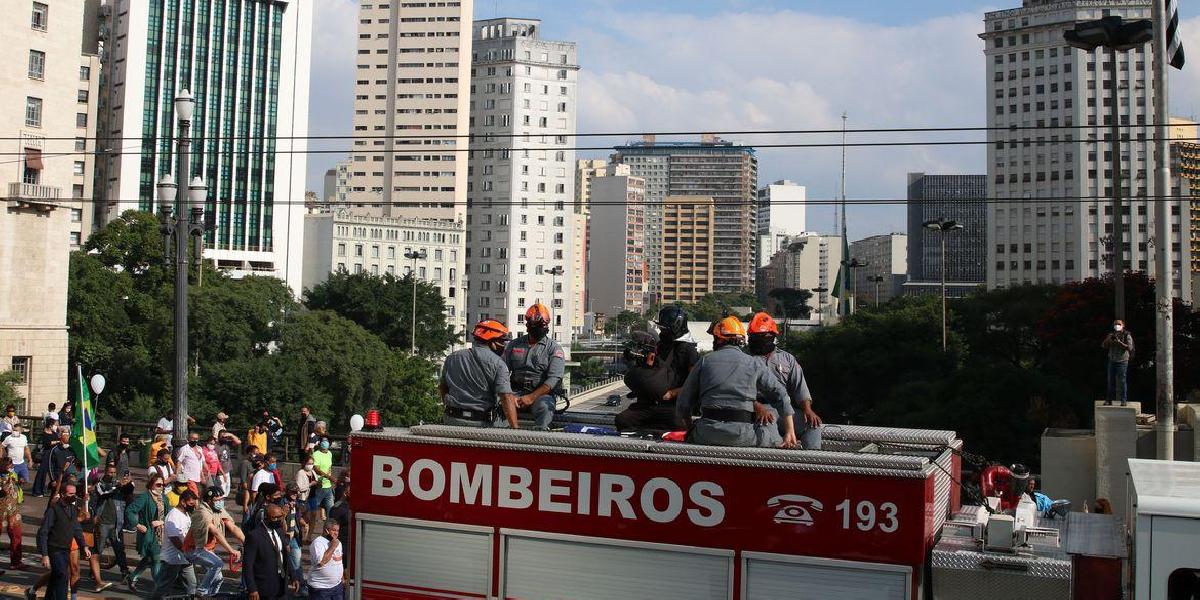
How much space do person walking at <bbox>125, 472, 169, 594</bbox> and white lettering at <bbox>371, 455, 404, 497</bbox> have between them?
6968mm

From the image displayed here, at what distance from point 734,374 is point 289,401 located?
159 feet

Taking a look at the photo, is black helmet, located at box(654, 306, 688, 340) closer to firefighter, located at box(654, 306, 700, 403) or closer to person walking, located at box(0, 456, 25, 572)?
firefighter, located at box(654, 306, 700, 403)

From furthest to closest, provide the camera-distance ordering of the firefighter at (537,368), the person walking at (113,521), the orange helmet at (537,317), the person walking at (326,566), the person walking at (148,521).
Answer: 1. the person walking at (113,521)
2. the person walking at (148,521)
3. the person walking at (326,566)
4. the orange helmet at (537,317)
5. the firefighter at (537,368)

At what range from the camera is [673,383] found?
9844mm

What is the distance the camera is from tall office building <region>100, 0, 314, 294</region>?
423 feet

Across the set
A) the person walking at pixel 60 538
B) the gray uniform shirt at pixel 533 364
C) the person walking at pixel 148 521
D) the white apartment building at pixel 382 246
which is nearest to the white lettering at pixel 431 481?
the gray uniform shirt at pixel 533 364

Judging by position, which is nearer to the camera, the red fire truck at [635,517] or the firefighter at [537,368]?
Result: the red fire truck at [635,517]

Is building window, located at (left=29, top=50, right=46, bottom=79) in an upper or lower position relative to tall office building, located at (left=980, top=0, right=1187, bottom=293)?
lower

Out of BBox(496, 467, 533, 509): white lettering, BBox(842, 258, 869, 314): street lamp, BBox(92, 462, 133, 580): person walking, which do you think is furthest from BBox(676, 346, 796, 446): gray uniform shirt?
BBox(842, 258, 869, 314): street lamp

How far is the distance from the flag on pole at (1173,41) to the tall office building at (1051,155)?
440 feet

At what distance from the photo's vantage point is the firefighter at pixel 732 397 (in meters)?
8.13

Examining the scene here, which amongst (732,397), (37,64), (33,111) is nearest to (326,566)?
(732,397)

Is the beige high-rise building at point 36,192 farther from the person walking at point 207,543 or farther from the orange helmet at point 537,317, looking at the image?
the orange helmet at point 537,317

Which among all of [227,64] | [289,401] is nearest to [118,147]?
[227,64]
